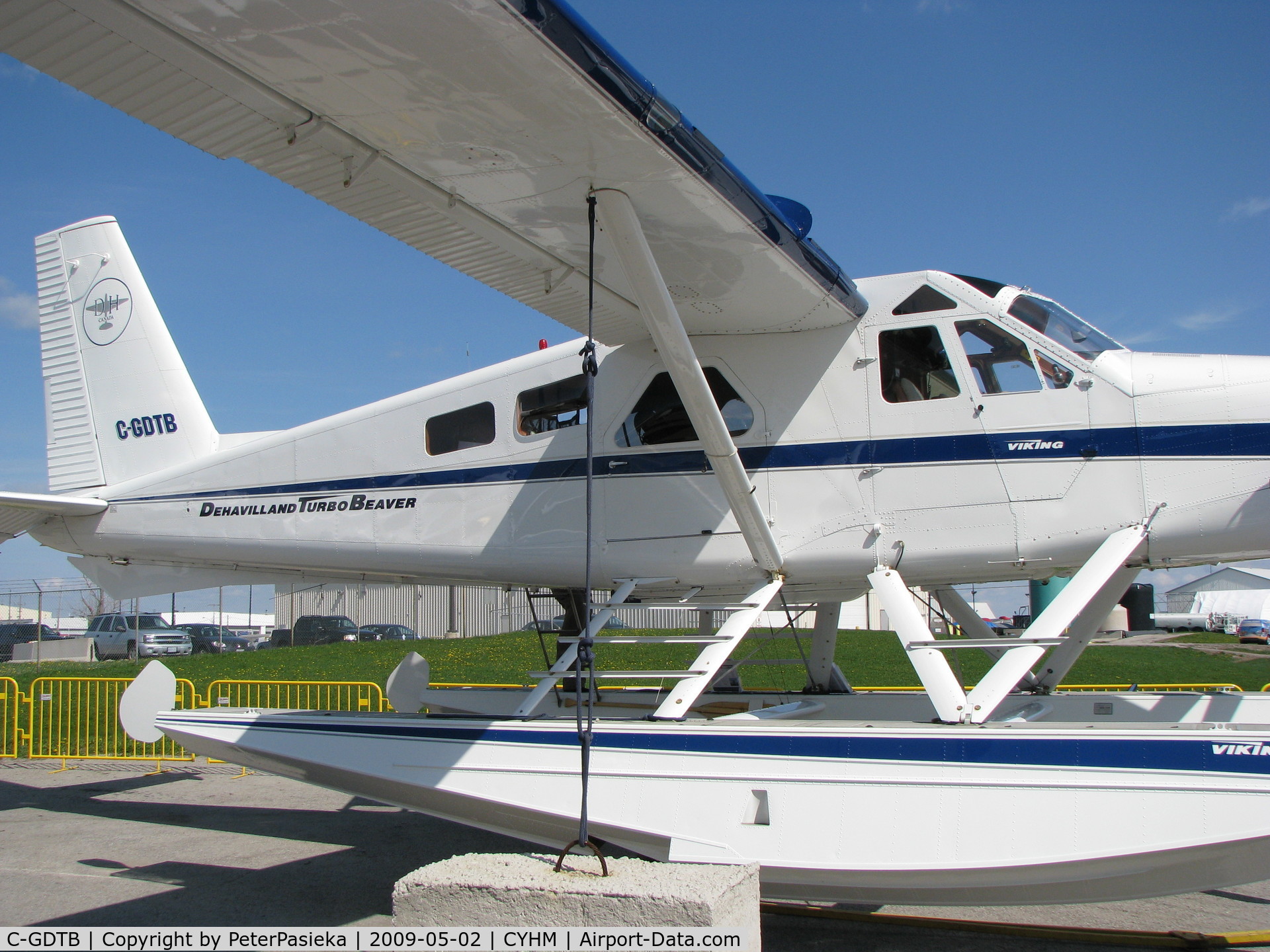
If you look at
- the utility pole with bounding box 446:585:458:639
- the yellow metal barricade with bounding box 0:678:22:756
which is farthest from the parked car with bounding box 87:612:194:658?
the yellow metal barricade with bounding box 0:678:22:756

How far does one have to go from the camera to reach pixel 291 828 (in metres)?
8.05

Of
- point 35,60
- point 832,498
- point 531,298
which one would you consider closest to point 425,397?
point 531,298

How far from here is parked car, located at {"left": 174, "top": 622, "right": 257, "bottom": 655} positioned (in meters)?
31.9

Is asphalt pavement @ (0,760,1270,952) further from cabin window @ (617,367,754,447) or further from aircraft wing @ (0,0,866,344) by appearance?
aircraft wing @ (0,0,866,344)

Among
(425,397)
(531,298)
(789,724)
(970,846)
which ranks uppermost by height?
(531,298)

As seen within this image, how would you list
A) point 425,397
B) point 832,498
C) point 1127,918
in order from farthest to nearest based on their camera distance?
point 425,397
point 832,498
point 1127,918

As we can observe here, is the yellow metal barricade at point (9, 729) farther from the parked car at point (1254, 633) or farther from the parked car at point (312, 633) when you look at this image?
the parked car at point (1254, 633)

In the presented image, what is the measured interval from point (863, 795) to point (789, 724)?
55 cm

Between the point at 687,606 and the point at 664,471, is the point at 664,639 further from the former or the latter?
the point at 664,471

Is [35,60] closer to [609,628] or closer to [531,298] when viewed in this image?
[531,298]

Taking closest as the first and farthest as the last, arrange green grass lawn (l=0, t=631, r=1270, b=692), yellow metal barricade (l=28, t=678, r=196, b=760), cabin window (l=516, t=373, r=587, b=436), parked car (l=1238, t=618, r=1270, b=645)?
1. cabin window (l=516, t=373, r=587, b=436)
2. yellow metal barricade (l=28, t=678, r=196, b=760)
3. green grass lawn (l=0, t=631, r=1270, b=692)
4. parked car (l=1238, t=618, r=1270, b=645)

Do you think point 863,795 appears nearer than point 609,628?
Yes

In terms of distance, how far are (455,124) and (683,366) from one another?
1.87 m

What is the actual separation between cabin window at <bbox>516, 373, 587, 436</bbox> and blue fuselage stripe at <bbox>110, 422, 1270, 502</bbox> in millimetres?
307
